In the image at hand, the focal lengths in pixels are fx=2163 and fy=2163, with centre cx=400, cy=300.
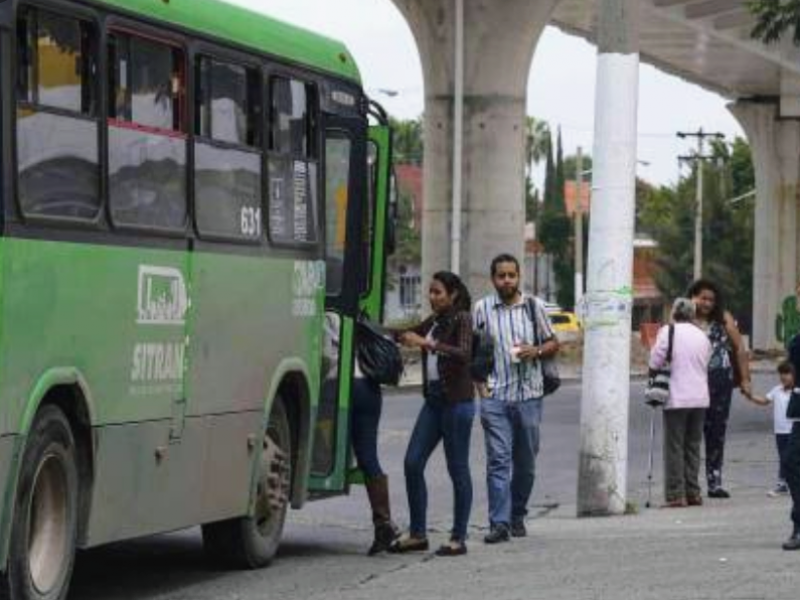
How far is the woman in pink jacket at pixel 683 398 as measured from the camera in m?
17.1

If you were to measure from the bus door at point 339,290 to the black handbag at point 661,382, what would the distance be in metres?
3.91

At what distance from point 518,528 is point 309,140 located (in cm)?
326

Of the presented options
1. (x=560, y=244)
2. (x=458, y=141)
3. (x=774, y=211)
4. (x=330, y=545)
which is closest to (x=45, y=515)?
(x=330, y=545)

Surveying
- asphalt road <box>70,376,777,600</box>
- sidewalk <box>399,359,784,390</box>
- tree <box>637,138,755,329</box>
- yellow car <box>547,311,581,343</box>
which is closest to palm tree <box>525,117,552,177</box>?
tree <box>637,138,755,329</box>

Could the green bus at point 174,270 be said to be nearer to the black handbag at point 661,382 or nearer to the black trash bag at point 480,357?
the black trash bag at point 480,357

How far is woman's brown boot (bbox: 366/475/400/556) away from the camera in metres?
13.7

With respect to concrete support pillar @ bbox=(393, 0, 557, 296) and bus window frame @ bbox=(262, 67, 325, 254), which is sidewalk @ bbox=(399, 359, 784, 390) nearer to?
concrete support pillar @ bbox=(393, 0, 557, 296)

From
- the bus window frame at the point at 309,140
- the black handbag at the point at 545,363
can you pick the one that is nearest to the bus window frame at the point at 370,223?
the bus window frame at the point at 309,140

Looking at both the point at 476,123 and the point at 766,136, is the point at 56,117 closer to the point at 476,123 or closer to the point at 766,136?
the point at 476,123

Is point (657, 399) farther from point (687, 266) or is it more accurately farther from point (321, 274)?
point (687, 266)

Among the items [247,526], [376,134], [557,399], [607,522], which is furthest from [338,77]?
[557,399]

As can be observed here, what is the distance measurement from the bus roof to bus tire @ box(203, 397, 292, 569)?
2.15m

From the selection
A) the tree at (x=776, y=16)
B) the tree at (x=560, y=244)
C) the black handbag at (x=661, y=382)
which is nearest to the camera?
the black handbag at (x=661, y=382)

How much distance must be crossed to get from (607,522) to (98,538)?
6.23m
